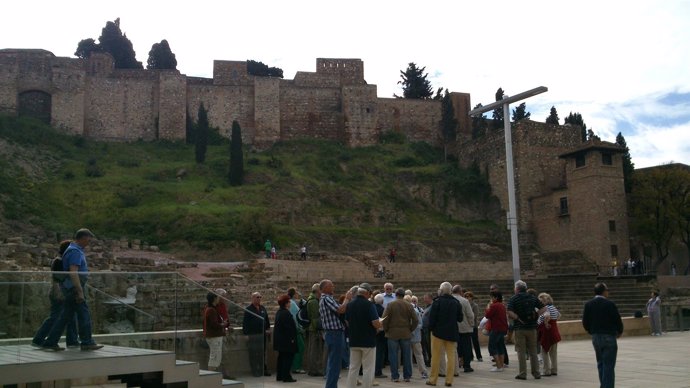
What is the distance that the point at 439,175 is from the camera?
181 ft

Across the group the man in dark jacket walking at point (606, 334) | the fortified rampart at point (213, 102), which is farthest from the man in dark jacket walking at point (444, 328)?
the fortified rampart at point (213, 102)

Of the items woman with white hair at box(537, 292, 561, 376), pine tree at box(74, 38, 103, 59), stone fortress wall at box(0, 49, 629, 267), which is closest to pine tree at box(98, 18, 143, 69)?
pine tree at box(74, 38, 103, 59)

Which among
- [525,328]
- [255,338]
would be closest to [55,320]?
[255,338]

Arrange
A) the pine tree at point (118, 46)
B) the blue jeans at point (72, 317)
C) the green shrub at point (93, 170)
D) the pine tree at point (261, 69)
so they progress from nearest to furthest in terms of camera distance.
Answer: the blue jeans at point (72, 317) < the green shrub at point (93, 170) < the pine tree at point (118, 46) < the pine tree at point (261, 69)

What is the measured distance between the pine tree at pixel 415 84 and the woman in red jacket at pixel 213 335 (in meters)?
62.5

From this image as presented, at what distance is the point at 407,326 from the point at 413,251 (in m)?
32.2

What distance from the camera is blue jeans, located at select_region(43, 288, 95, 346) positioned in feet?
27.5

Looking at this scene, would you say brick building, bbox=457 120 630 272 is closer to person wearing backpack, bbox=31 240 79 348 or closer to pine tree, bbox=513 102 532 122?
pine tree, bbox=513 102 532 122

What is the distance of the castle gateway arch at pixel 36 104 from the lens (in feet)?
184

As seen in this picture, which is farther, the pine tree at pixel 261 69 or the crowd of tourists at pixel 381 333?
the pine tree at pixel 261 69

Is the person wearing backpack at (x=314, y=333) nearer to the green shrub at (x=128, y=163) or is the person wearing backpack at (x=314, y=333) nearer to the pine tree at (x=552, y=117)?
→ the green shrub at (x=128, y=163)

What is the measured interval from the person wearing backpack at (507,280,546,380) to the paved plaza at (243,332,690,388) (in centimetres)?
25

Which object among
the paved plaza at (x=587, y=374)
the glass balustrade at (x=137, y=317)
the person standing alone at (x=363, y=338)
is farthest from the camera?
the paved plaza at (x=587, y=374)

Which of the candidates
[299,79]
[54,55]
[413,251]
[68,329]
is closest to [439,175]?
[413,251]
